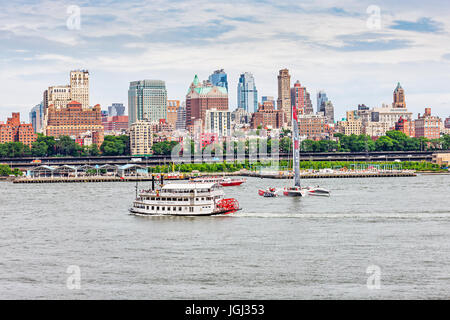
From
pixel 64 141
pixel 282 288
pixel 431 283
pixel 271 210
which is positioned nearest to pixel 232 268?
pixel 282 288

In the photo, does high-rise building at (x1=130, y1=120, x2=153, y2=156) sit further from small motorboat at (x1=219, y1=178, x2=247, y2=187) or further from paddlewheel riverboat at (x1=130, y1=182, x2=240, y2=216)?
paddlewheel riverboat at (x1=130, y1=182, x2=240, y2=216)

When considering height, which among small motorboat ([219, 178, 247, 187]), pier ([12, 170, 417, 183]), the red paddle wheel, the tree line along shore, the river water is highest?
the tree line along shore

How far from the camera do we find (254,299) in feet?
87.4

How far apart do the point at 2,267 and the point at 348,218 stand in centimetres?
2400

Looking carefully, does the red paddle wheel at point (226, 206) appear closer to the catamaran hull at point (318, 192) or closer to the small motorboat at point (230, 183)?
the catamaran hull at point (318, 192)

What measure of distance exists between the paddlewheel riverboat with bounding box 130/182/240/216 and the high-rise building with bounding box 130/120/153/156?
134m

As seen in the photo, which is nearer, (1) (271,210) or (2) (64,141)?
(1) (271,210)

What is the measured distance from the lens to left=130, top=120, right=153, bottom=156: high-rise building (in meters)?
187

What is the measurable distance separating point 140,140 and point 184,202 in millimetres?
139408

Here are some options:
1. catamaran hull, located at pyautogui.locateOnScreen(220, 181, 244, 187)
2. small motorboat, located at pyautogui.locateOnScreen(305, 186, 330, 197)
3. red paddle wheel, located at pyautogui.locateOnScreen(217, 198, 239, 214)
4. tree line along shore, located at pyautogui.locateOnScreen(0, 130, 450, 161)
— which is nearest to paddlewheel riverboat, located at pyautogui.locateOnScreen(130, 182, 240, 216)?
red paddle wheel, located at pyautogui.locateOnScreen(217, 198, 239, 214)

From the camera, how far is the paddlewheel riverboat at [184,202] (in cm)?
5084

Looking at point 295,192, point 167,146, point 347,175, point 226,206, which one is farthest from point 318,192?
point 167,146
